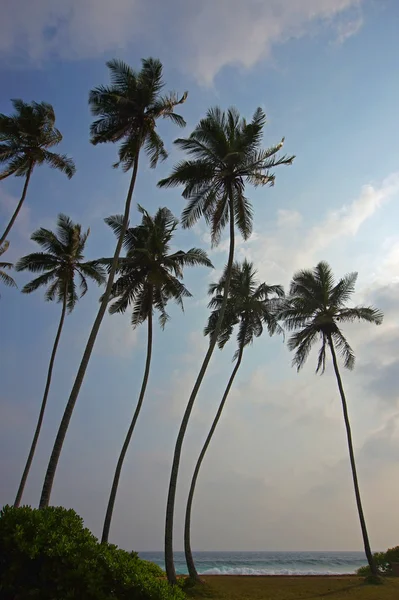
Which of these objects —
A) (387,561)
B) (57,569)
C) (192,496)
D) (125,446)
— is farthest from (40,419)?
(387,561)

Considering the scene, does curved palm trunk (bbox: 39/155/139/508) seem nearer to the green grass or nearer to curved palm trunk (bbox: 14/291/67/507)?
the green grass

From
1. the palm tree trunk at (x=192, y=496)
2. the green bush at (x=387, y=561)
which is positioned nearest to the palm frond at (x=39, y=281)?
the palm tree trunk at (x=192, y=496)

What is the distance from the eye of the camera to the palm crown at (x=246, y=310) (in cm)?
2586

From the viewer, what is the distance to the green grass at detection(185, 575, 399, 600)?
15.9 metres

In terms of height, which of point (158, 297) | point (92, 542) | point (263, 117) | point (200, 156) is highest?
point (263, 117)

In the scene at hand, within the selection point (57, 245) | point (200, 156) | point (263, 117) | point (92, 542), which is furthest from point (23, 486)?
point (263, 117)

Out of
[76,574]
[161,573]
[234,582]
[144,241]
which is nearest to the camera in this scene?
[76,574]

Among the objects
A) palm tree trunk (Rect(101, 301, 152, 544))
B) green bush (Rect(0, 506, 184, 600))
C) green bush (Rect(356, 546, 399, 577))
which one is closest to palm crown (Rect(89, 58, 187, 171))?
palm tree trunk (Rect(101, 301, 152, 544))

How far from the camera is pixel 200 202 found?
65.3 feet

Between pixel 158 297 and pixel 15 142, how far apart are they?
1035 centimetres

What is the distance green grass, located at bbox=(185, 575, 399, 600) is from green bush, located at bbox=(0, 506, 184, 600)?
867 cm

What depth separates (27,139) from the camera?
2139 centimetres

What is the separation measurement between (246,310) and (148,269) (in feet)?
21.8

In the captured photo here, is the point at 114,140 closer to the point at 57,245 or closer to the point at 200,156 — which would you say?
the point at 200,156
